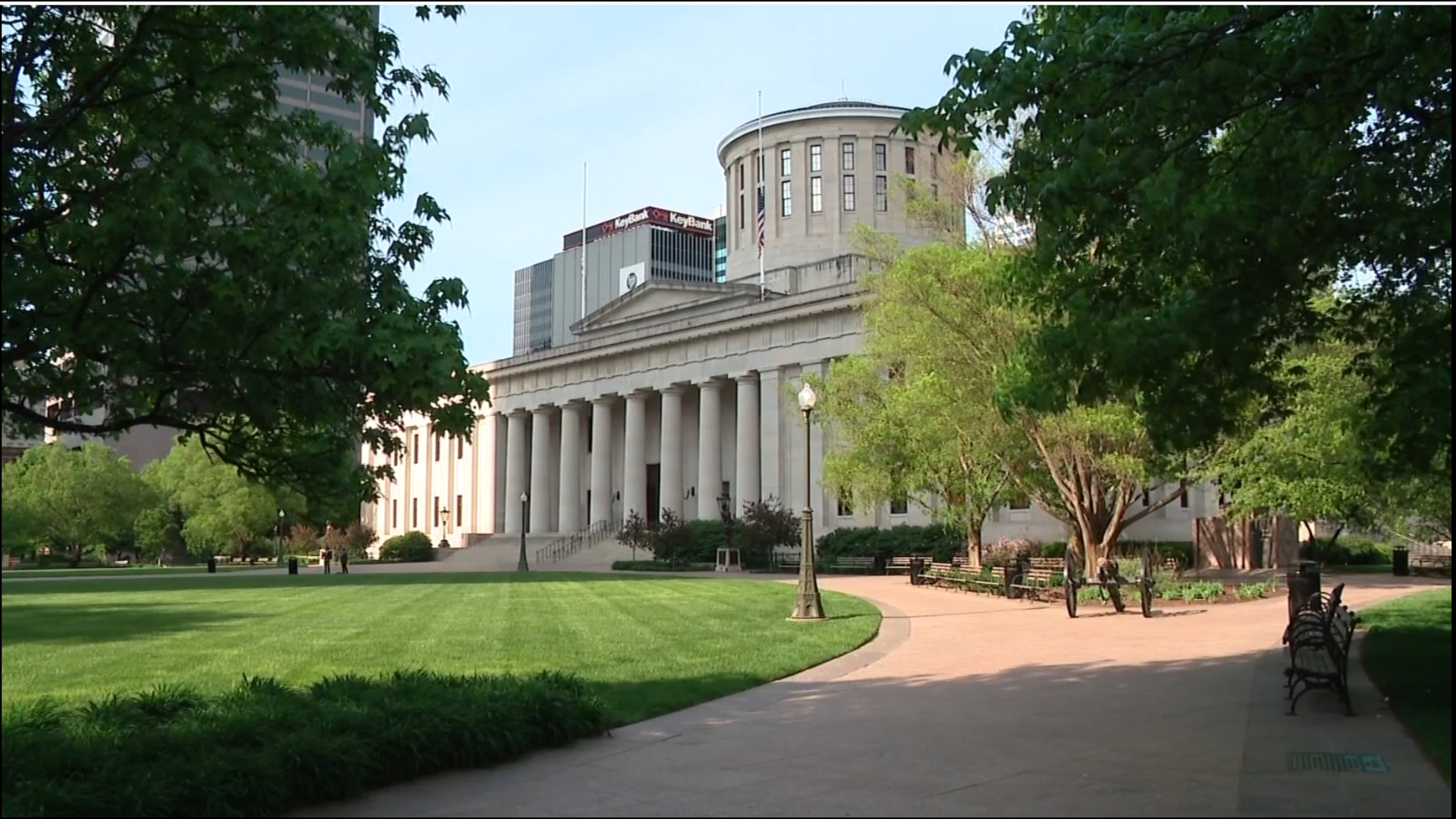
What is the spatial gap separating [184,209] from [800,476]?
56.7 metres

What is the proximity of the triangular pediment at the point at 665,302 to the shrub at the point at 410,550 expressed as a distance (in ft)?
62.5

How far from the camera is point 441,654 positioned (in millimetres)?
17125

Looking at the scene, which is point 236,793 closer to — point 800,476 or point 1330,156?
point 1330,156

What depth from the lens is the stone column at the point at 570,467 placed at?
264ft

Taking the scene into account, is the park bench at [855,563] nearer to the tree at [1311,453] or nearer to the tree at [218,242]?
the tree at [1311,453]

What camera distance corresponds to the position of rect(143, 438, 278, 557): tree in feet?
241

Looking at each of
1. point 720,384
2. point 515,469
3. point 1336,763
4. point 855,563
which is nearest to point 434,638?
point 1336,763

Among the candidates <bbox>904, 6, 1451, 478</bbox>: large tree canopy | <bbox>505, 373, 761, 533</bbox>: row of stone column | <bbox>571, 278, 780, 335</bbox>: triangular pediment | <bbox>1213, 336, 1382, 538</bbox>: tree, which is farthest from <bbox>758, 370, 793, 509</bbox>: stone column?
<bbox>904, 6, 1451, 478</bbox>: large tree canopy

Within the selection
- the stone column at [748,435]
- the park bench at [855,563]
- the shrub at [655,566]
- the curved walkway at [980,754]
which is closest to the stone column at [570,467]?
the stone column at [748,435]

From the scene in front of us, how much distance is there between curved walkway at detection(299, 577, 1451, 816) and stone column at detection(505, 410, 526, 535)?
7267 cm

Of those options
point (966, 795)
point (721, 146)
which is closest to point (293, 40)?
point (966, 795)

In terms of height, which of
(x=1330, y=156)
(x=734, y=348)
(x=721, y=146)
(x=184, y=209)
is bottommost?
(x=184, y=209)

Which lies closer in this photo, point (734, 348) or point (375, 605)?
point (375, 605)

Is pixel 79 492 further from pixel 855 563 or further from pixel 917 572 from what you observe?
pixel 917 572
